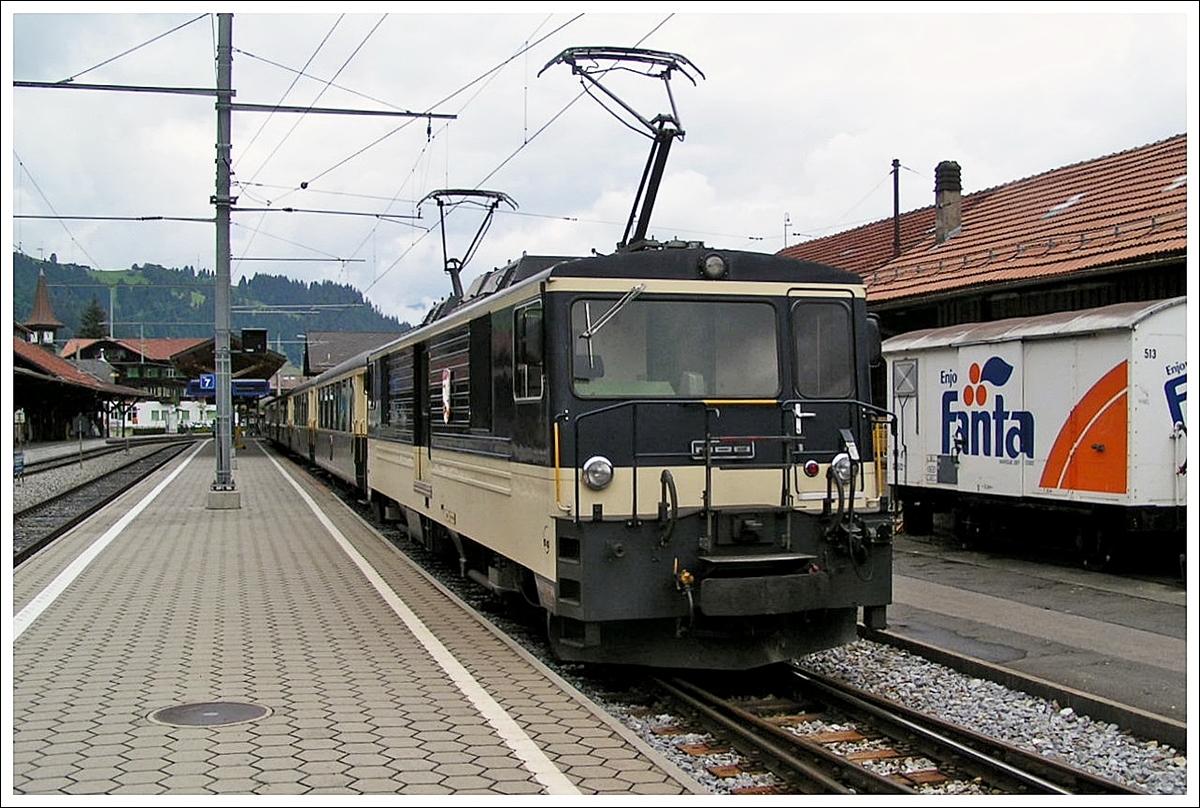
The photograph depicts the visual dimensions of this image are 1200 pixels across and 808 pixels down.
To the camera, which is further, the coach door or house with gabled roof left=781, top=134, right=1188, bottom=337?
house with gabled roof left=781, top=134, right=1188, bottom=337

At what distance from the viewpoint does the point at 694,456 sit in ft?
26.1

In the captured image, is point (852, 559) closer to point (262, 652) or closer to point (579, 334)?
point (579, 334)

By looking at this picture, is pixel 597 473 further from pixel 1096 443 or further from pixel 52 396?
pixel 52 396

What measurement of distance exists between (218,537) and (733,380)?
1076cm

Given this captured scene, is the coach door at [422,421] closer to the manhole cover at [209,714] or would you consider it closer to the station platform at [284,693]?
the station platform at [284,693]

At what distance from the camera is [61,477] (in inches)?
1294

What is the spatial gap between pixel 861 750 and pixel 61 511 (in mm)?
18919

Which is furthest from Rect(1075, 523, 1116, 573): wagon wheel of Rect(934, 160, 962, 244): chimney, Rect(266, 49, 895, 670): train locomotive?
Rect(934, 160, 962, 244): chimney

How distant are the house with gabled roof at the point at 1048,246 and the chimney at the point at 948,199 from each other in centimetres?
2

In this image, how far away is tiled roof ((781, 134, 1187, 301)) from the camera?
15.0m

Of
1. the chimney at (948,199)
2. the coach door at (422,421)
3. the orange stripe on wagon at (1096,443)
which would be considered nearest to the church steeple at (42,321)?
the chimney at (948,199)

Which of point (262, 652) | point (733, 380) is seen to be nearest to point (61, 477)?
point (262, 652)

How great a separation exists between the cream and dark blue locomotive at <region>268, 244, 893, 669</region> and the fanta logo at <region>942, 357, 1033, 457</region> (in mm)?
5837

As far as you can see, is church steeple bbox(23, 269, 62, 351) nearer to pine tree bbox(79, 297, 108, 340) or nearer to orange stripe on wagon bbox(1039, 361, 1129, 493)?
pine tree bbox(79, 297, 108, 340)
